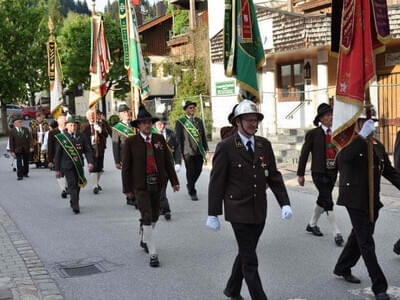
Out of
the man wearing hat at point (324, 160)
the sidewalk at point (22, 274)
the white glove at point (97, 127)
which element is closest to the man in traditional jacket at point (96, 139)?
the white glove at point (97, 127)

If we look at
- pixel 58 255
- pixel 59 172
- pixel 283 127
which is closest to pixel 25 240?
pixel 58 255

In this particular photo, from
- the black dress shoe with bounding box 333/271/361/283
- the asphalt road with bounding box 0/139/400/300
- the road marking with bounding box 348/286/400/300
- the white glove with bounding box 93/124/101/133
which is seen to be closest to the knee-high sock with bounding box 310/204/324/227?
the asphalt road with bounding box 0/139/400/300

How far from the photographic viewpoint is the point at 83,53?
1688 inches

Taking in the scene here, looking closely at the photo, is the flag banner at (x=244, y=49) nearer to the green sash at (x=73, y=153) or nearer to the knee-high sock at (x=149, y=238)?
the green sash at (x=73, y=153)

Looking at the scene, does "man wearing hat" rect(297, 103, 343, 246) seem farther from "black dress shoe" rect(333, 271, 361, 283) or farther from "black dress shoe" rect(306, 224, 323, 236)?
"black dress shoe" rect(333, 271, 361, 283)

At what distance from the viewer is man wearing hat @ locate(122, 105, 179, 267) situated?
22.4ft

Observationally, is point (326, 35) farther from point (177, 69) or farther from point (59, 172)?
point (177, 69)

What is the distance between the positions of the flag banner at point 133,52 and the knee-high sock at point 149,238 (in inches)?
192

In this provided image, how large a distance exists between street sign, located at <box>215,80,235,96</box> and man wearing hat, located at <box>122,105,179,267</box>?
602 inches

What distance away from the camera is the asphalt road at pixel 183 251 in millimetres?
5547

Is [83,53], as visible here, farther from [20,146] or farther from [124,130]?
[124,130]

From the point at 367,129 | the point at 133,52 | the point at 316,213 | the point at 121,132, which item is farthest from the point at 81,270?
the point at 133,52

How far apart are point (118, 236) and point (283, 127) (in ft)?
42.0

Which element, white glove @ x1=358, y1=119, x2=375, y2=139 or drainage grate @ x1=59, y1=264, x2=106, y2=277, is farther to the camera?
drainage grate @ x1=59, y1=264, x2=106, y2=277
